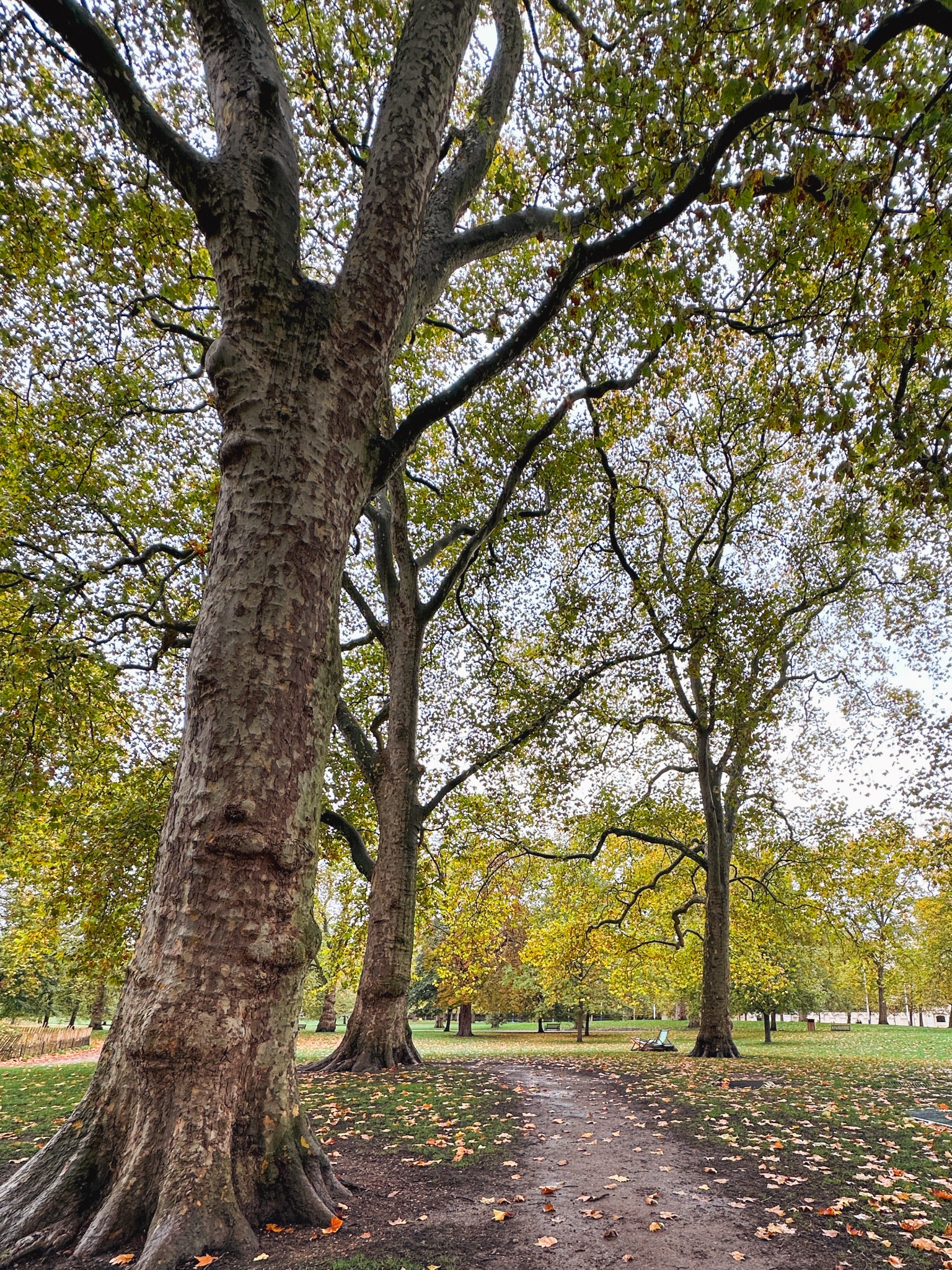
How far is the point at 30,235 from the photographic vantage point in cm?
645

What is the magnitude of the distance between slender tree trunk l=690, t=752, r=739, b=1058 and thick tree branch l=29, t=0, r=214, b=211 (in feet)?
46.9

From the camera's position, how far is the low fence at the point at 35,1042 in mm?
15245

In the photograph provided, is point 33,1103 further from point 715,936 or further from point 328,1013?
point 328,1013

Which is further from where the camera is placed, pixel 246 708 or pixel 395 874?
pixel 395 874

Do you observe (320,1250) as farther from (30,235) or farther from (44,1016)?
(44,1016)

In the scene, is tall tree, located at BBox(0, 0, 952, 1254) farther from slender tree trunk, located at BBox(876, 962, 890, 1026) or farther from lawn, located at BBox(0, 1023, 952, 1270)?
slender tree trunk, located at BBox(876, 962, 890, 1026)

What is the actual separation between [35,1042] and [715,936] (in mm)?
18056

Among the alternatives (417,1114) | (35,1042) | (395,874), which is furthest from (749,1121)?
(35,1042)

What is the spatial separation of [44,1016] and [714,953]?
3706cm

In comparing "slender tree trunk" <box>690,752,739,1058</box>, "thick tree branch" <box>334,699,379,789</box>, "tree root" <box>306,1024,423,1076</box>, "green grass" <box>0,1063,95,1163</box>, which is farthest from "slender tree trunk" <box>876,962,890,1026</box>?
"green grass" <box>0,1063,95,1163</box>

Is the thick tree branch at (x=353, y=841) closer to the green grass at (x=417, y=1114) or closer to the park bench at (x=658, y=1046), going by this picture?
the green grass at (x=417, y=1114)

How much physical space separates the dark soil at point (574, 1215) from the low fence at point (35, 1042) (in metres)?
16.3

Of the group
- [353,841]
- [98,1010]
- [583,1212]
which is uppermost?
[353,841]

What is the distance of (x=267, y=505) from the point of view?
354 centimetres
